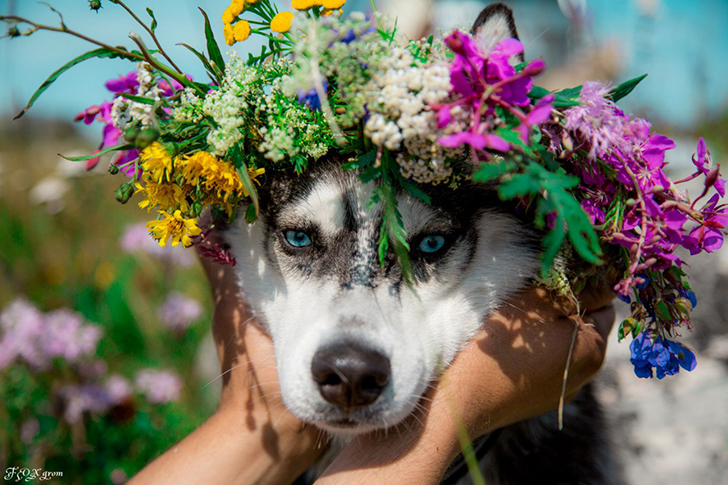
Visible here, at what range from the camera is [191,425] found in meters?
3.00

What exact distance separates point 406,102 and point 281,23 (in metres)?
0.40

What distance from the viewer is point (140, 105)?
1.51 meters

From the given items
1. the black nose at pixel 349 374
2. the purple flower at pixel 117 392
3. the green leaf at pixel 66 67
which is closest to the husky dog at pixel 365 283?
the black nose at pixel 349 374

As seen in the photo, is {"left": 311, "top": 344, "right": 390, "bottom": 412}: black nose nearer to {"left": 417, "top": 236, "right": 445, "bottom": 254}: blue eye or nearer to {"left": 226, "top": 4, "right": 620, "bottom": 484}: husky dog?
{"left": 226, "top": 4, "right": 620, "bottom": 484}: husky dog

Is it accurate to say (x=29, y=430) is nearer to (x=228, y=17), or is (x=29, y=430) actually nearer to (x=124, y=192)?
(x=124, y=192)

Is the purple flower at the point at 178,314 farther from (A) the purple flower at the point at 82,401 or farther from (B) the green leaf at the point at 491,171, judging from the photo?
(B) the green leaf at the point at 491,171

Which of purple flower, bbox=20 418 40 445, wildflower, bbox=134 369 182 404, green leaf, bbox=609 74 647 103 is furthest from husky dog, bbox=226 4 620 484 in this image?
purple flower, bbox=20 418 40 445

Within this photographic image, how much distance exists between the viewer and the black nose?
4.58 feet

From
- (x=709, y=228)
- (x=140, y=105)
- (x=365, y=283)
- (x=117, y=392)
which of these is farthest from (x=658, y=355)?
(x=117, y=392)

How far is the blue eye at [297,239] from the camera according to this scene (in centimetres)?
178

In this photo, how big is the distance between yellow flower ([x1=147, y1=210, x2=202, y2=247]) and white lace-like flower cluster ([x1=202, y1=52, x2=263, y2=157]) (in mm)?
203

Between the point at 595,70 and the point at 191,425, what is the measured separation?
367 centimetres

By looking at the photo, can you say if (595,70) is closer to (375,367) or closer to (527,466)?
(527,466)

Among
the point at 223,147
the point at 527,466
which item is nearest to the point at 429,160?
the point at 223,147
